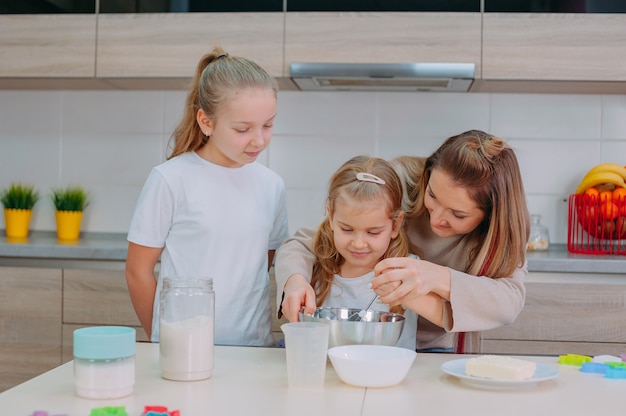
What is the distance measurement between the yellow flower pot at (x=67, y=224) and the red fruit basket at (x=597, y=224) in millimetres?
1836

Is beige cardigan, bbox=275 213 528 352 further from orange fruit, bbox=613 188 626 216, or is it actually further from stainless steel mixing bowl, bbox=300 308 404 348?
orange fruit, bbox=613 188 626 216

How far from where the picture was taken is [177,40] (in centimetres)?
277

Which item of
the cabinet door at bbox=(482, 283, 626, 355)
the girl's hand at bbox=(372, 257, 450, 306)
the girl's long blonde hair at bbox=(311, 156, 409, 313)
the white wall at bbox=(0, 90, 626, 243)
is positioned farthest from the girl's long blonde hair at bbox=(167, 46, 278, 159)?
the white wall at bbox=(0, 90, 626, 243)

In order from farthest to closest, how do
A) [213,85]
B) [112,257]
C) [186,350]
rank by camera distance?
[112,257] < [213,85] < [186,350]

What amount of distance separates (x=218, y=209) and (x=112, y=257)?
97 cm

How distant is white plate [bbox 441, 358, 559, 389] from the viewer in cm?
113

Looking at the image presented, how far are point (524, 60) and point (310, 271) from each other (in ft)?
4.63

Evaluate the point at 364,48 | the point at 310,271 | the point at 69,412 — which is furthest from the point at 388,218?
the point at 364,48

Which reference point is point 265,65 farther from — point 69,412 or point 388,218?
point 69,412

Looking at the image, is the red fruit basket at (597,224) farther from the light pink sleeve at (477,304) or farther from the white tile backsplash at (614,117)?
the light pink sleeve at (477,304)

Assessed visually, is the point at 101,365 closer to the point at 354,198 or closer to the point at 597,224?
the point at 354,198

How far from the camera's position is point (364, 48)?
2.71 meters

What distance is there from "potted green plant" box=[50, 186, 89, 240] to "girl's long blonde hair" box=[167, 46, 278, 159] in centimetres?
140

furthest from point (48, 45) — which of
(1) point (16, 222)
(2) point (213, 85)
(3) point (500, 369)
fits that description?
(3) point (500, 369)
